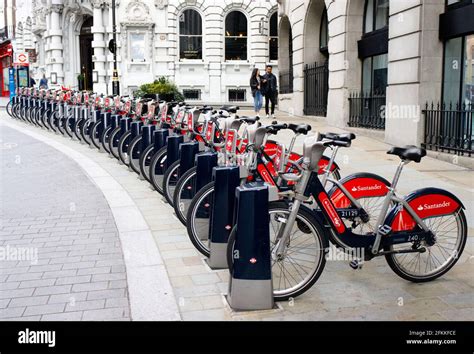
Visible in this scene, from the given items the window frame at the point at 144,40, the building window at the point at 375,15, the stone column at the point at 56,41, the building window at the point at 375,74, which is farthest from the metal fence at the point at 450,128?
the stone column at the point at 56,41

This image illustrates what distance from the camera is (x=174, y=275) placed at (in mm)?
5242

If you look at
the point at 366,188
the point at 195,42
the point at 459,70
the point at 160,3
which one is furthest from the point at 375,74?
the point at 160,3

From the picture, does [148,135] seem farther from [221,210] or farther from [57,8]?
[57,8]

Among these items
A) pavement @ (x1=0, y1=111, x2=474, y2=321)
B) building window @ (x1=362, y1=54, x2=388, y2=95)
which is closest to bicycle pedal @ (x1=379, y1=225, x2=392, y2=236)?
pavement @ (x1=0, y1=111, x2=474, y2=321)

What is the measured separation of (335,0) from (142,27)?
20178 mm

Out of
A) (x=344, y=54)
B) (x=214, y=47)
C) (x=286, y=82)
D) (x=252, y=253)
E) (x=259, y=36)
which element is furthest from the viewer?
(x=259, y=36)

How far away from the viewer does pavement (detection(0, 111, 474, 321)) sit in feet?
14.4

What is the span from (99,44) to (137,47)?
12.0 ft

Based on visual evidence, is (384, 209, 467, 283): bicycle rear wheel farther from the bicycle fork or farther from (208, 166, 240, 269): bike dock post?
(208, 166, 240, 269): bike dock post


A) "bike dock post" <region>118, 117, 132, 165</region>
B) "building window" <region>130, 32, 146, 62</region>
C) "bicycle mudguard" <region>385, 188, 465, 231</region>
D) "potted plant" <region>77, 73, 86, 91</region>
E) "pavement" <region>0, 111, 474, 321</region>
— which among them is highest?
"building window" <region>130, 32, 146, 62</region>

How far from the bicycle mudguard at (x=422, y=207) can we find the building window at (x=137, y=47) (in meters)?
31.8

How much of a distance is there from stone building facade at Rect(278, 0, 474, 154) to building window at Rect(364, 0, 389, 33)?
25 millimetres

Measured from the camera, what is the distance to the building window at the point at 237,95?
36.0 m
